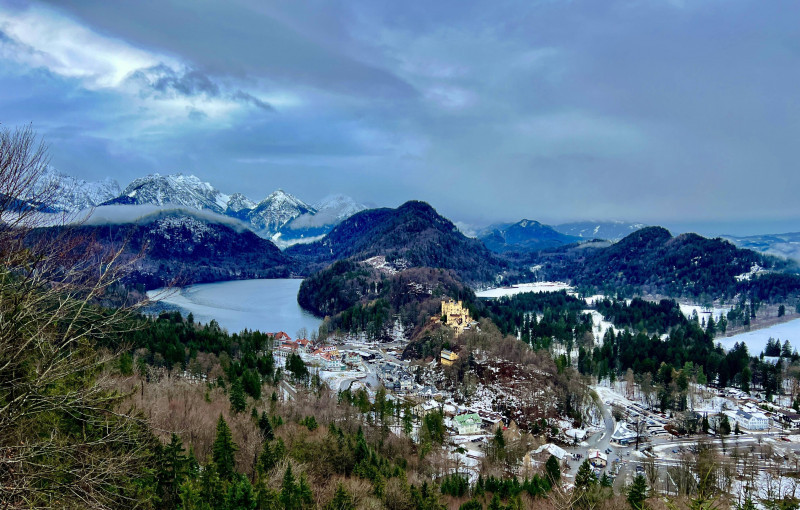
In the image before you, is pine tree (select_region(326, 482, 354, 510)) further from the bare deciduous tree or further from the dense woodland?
the bare deciduous tree

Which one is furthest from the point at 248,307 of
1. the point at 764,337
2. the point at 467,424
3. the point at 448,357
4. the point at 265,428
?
the point at 764,337

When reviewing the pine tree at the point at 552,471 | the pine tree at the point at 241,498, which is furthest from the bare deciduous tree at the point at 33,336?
the pine tree at the point at 552,471

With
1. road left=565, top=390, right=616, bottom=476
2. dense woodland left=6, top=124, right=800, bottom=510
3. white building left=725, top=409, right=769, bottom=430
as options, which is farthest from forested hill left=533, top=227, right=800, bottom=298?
road left=565, top=390, right=616, bottom=476

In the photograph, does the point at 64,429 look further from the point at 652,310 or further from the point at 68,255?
the point at 652,310

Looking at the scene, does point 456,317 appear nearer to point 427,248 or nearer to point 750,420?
point 750,420

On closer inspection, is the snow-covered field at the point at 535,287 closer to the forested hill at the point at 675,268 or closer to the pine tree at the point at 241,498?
the forested hill at the point at 675,268
